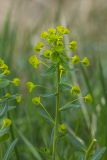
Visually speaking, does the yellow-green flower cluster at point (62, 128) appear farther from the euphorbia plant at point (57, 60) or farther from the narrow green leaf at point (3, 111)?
the narrow green leaf at point (3, 111)

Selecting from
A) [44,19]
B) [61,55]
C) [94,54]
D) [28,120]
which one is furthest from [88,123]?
[44,19]

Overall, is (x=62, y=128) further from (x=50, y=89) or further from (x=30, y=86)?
(x=50, y=89)

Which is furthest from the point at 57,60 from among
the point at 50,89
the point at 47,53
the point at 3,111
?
the point at 50,89

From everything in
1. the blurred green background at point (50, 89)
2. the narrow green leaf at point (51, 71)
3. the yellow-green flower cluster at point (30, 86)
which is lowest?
the blurred green background at point (50, 89)

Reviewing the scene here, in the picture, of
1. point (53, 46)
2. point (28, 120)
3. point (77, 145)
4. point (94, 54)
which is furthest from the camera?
point (94, 54)

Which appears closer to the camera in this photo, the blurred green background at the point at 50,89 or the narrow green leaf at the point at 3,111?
the narrow green leaf at the point at 3,111

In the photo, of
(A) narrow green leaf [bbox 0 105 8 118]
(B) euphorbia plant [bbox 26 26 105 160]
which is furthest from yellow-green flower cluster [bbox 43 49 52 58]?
(A) narrow green leaf [bbox 0 105 8 118]

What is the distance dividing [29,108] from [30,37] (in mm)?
993

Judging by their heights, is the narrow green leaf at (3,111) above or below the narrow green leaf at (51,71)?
below

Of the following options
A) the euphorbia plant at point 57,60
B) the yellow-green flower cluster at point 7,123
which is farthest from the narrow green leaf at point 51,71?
the yellow-green flower cluster at point 7,123

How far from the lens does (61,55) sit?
37.1 inches

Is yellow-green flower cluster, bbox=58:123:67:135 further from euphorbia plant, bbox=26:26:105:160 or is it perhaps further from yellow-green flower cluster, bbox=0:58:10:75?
yellow-green flower cluster, bbox=0:58:10:75

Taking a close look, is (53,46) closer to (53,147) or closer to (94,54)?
(53,147)

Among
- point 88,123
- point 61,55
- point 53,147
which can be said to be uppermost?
point 61,55
